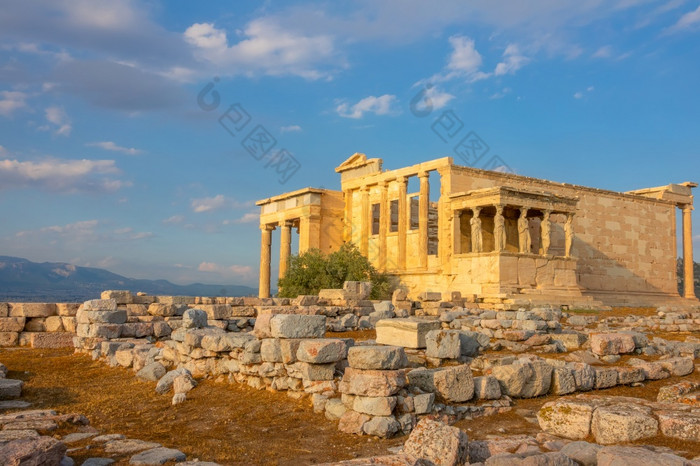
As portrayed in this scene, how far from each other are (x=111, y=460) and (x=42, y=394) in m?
4.21

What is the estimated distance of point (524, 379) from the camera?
803 centimetres

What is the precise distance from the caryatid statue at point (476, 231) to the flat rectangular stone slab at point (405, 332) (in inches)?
661

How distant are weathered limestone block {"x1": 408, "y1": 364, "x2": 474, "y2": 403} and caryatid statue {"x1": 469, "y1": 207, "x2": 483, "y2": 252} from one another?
19.7m

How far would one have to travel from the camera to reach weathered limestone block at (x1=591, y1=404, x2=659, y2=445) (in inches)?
230

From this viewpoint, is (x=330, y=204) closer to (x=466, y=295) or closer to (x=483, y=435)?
(x=466, y=295)

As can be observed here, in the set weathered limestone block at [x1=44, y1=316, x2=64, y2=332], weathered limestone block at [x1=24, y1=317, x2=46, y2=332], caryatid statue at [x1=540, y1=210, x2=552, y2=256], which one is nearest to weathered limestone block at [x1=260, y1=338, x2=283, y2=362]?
weathered limestone block at [x1=44, y1=316, x2=64, y2=332]

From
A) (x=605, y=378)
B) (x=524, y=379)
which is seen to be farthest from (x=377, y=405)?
(x=605, y=378)

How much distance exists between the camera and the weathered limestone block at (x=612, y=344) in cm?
1088

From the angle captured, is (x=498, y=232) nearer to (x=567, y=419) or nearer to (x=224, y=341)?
(x=224, y=341)

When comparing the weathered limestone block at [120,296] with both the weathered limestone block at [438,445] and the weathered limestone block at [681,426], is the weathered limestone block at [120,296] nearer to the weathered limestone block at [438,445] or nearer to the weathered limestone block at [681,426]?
the weathered limestone block at [438,445]

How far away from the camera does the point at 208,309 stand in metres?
15.3

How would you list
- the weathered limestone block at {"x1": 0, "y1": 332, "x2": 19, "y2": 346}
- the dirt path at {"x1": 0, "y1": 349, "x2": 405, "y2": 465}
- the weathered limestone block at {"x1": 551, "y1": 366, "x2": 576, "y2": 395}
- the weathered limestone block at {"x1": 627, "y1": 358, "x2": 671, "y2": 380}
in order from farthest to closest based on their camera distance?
the weathered limestone block at {"x1": 0, "y1": 332, "x2": 19, "y2": 346} < the weathered limestone block at {"x1": 627, "y1": 358, "x2": 671, "y2": 380} < the weathered limestone block at {"x1": 551, "y1": 366, "x2": 576, "y2": 395} < the dirt path at {"x1": 0, "y1": 349, "x2": 405, "y2": 465}

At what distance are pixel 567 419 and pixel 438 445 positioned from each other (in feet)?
6.26

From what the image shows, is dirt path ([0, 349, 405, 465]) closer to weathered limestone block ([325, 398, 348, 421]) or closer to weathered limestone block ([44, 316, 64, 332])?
weathered limestone block ([325, 398, 348, 421])
